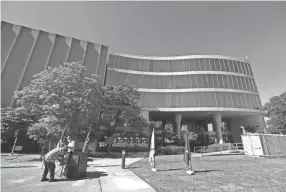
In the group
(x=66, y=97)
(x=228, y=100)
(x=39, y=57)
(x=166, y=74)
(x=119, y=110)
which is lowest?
(x=66, y=97)

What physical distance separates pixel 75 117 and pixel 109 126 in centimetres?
631

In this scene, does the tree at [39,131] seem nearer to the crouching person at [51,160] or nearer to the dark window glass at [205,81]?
the crouching person at [51,160]

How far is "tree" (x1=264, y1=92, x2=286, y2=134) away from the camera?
2352 cm

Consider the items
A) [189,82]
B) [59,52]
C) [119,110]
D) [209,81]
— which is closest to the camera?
[119,110]

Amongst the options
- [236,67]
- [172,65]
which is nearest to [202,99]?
[172,65]

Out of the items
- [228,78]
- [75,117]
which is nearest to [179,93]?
[228,78]

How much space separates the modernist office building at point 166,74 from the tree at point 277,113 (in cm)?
772

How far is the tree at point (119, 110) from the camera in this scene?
20.4 meters

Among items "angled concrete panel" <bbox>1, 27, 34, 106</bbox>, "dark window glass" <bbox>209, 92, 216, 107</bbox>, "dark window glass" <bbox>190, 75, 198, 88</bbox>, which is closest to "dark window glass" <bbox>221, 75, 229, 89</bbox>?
"dark window glass" <bbox>209, 92, 216, 107</bbox>

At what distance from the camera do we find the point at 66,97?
15156mm

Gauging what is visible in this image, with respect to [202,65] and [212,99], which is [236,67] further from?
[212,99]

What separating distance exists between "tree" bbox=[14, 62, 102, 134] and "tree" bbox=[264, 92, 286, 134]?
2795cm

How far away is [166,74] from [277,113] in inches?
887

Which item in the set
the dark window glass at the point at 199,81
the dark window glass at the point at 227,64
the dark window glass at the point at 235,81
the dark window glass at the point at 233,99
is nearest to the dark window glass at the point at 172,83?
the dark window glass at the point at 199,81
